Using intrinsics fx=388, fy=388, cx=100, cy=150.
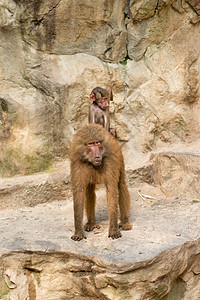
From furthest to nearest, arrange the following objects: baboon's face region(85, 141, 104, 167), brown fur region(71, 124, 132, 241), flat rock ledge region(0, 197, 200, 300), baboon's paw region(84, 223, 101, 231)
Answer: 1. baboon's paw region(84, 223, 101, 231)
2. brown fur region(71, 124, 132, 241)
3. baboon's face region(85, 141, 104, 167)
4. flat rock ledge region(0, 197, 200, 300)

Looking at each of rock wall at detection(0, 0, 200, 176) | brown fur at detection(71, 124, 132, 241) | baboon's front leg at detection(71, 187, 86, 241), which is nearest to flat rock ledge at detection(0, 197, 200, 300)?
baboon's front leg at detection(71, 187, 86, 241)

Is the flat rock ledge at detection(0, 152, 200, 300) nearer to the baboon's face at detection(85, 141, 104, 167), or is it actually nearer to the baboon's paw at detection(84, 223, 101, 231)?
the baboon's paw at detection(84, 223, 101, 231)

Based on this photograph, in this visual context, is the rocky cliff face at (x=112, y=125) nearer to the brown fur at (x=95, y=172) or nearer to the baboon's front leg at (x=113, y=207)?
the baboon's front leg at (x=113, y=207)

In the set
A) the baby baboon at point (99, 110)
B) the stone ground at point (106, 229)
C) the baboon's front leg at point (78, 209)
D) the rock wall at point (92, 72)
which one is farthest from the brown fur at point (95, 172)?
the rock wall at point (92, 72)

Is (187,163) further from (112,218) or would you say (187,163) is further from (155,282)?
(155,282)

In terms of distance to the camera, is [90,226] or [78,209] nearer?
[78,209]

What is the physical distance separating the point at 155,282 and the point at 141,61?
568cm

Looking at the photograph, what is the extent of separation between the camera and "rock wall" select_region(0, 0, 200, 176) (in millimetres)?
7945

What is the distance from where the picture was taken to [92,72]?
8648 millimetres

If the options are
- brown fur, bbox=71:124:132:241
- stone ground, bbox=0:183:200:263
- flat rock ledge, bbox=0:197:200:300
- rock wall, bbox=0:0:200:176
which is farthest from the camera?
rock wall, bbox=0:0:200:176

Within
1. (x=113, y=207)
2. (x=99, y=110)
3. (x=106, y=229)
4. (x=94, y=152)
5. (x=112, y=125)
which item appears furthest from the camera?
(x=112, y=125)

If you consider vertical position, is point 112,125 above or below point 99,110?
below

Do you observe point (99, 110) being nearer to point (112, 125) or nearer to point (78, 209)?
point (78, 209)

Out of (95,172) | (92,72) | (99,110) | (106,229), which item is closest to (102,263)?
(106,229)
